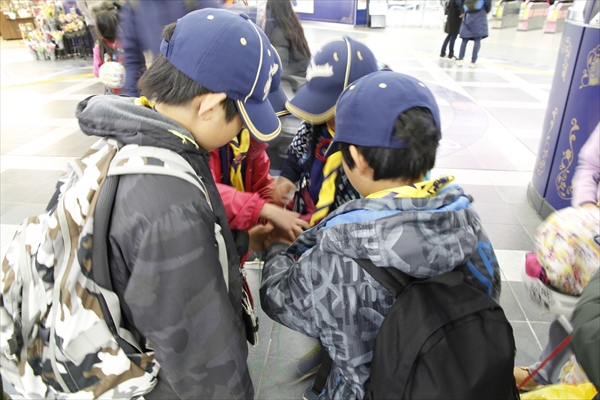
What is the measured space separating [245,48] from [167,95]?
0.22 meters

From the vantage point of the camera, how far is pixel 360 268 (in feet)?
3.34

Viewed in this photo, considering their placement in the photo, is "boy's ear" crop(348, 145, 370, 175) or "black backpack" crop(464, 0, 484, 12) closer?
"boy's ear" crop(348, 145, 370, 175)

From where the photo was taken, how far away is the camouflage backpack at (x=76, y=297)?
86 cm

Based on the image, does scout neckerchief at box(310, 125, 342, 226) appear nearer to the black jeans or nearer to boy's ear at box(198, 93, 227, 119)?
boy's ear at box(198, 93, 227, 119)

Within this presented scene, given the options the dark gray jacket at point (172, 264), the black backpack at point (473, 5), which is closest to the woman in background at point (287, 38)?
the dark gray jacket at point (172, 264)

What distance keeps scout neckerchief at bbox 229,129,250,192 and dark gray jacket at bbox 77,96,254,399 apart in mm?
629

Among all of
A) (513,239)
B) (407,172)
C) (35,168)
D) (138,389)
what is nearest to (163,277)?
(138,389)

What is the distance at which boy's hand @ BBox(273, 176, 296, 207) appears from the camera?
1898mm

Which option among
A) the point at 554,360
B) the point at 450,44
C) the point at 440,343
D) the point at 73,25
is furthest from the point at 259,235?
the point at 73,25

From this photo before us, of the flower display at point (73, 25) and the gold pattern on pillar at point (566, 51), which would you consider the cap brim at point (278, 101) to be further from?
the flower display at point (73, 25)

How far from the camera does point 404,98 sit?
107 cm

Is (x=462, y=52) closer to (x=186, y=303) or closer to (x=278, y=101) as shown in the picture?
(x=278, y=101)

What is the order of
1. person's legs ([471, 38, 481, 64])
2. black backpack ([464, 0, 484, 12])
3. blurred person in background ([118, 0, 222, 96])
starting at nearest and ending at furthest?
1. blurred person in background ([118, 0, 222, 96])
2. black backpack ([464, 0, 484, 12])
3. person's legs ([471, 38, 481, 64])

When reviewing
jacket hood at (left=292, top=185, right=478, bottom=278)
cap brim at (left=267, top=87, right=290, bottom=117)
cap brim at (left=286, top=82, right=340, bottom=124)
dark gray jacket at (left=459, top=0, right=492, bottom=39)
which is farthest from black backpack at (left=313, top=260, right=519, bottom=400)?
dark gray jacket at (left=459, top=0, right=492, bottom=39)
